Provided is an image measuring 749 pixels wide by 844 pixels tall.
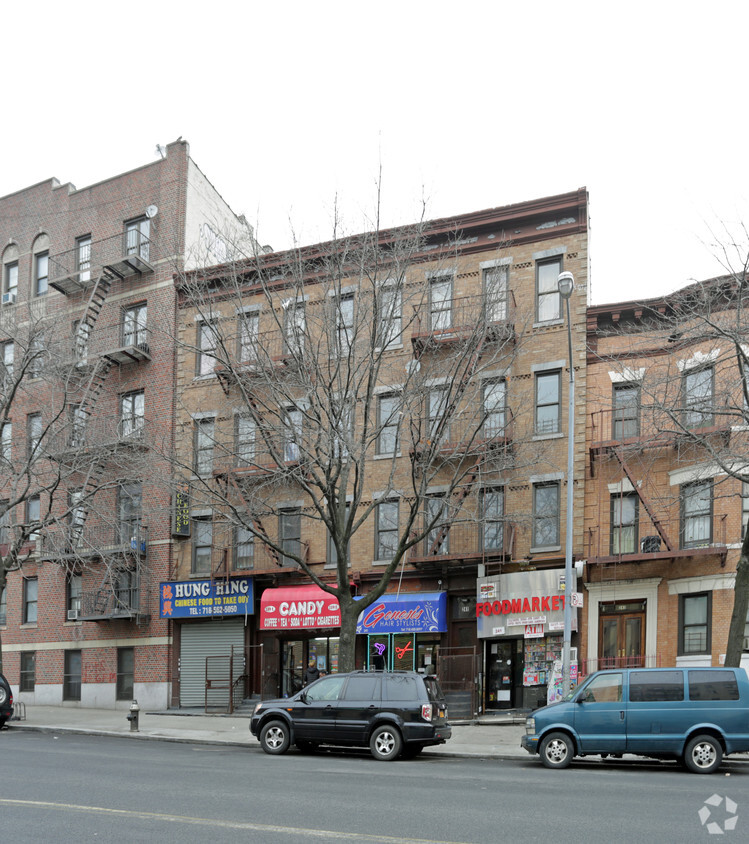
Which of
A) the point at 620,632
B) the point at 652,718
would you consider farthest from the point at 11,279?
the point at 652,718

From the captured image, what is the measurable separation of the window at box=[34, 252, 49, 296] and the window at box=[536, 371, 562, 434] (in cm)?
1960

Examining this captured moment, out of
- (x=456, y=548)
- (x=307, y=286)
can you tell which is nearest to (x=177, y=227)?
(x=307, y=286)

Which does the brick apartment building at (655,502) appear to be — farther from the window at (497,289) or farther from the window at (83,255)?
the window at (83,255)

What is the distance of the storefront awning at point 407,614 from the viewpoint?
26.0m

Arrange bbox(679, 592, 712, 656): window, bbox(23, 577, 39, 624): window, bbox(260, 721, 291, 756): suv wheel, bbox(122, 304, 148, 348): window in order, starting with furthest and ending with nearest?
bbox(23, 577, 39, 624): window, bbox(122, 304, 148, 348): window, bbox(679, 592, 712, 656): window, bbox(260, 721, 291, 756): suv wheel

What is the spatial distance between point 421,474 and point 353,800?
1135cm

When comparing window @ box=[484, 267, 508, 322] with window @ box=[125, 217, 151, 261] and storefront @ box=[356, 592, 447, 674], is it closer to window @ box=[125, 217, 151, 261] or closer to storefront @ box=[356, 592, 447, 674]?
storefront @ box=[356, 592, 447, 674]

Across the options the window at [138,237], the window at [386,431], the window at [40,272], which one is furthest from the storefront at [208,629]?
the window at [40,272]

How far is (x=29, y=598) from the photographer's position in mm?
34344

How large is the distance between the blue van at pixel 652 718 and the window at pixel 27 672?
2302 cm

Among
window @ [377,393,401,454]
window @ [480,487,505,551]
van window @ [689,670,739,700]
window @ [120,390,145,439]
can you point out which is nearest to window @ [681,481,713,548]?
window @ [480,487,505,551]

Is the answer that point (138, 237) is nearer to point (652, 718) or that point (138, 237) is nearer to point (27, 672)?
point (27, 672)

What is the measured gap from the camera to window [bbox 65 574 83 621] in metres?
32.2

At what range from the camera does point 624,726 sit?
1542 centimetres
